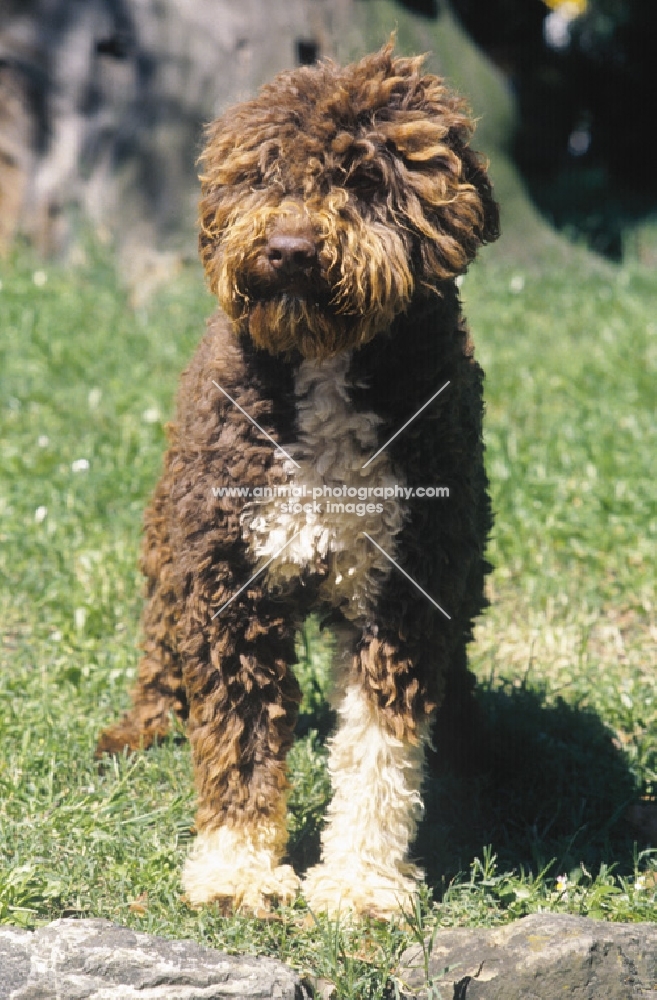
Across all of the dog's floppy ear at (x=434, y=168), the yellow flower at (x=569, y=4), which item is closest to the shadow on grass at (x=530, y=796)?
the dog's floppy ear at (x=434, y=168)

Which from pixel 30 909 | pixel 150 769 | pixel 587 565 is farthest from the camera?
pixel 587 565

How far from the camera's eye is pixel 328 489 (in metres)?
3.08

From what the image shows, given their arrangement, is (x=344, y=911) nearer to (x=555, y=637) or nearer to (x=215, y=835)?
(x=215, y=835)

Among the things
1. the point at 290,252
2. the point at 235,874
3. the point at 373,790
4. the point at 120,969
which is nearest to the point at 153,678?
the point at 235,874

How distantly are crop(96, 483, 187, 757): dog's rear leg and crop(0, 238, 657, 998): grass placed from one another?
8cm

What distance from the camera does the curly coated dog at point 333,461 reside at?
9.29 feet

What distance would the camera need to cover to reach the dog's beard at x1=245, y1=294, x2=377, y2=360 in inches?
111

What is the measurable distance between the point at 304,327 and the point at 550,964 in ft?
5.41

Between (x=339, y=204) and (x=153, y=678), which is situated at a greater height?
(x=339, y=204)

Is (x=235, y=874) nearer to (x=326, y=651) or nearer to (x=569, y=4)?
(x=326, y=651)

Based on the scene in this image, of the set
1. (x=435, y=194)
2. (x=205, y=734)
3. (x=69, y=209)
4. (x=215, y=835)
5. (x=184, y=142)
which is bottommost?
(x=69, y=209)

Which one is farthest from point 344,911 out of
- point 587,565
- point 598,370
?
point 598,370

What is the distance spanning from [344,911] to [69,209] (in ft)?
18.7

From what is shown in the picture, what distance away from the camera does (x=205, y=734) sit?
3.31m
